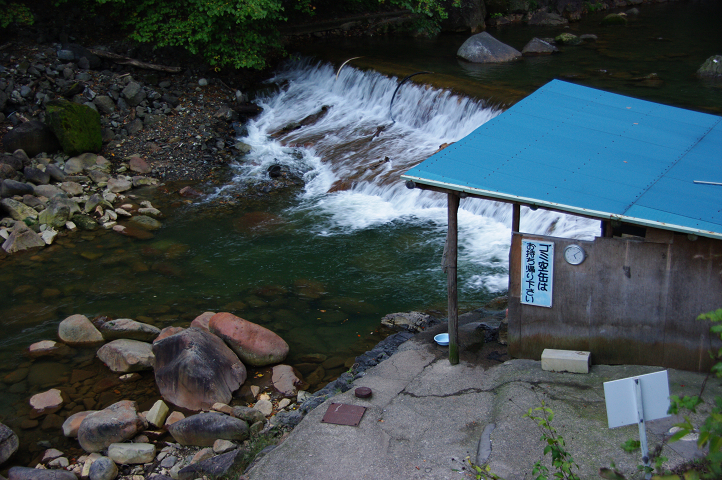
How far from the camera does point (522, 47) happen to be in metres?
20.4

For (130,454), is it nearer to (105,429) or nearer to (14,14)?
(105,429)

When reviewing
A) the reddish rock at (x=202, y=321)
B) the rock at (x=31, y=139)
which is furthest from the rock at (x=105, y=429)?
the rock at (x=31, y=139)

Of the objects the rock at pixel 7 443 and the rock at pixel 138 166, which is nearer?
the rock at pixel 7 443

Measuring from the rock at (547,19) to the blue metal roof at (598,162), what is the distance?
19.4 meters

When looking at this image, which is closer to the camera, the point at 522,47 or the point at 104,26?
the point at 104,26

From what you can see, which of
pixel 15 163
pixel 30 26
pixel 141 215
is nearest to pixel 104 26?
pixel 30 26

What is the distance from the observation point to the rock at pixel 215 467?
5.43 m

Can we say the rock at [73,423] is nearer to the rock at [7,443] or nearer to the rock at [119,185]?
the rock at [7,443]

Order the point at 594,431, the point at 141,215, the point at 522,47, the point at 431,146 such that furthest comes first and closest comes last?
the point at 522,47 → the point at 431,146 → the point at 141,215 → the point at 594,431

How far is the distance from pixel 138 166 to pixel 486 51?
457 inches

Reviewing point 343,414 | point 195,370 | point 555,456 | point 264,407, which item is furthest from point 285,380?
point 555,456

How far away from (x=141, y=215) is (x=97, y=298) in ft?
10.2

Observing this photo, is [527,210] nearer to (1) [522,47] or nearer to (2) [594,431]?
(2) [594,431]

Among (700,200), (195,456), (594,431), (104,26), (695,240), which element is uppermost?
(104,26)
